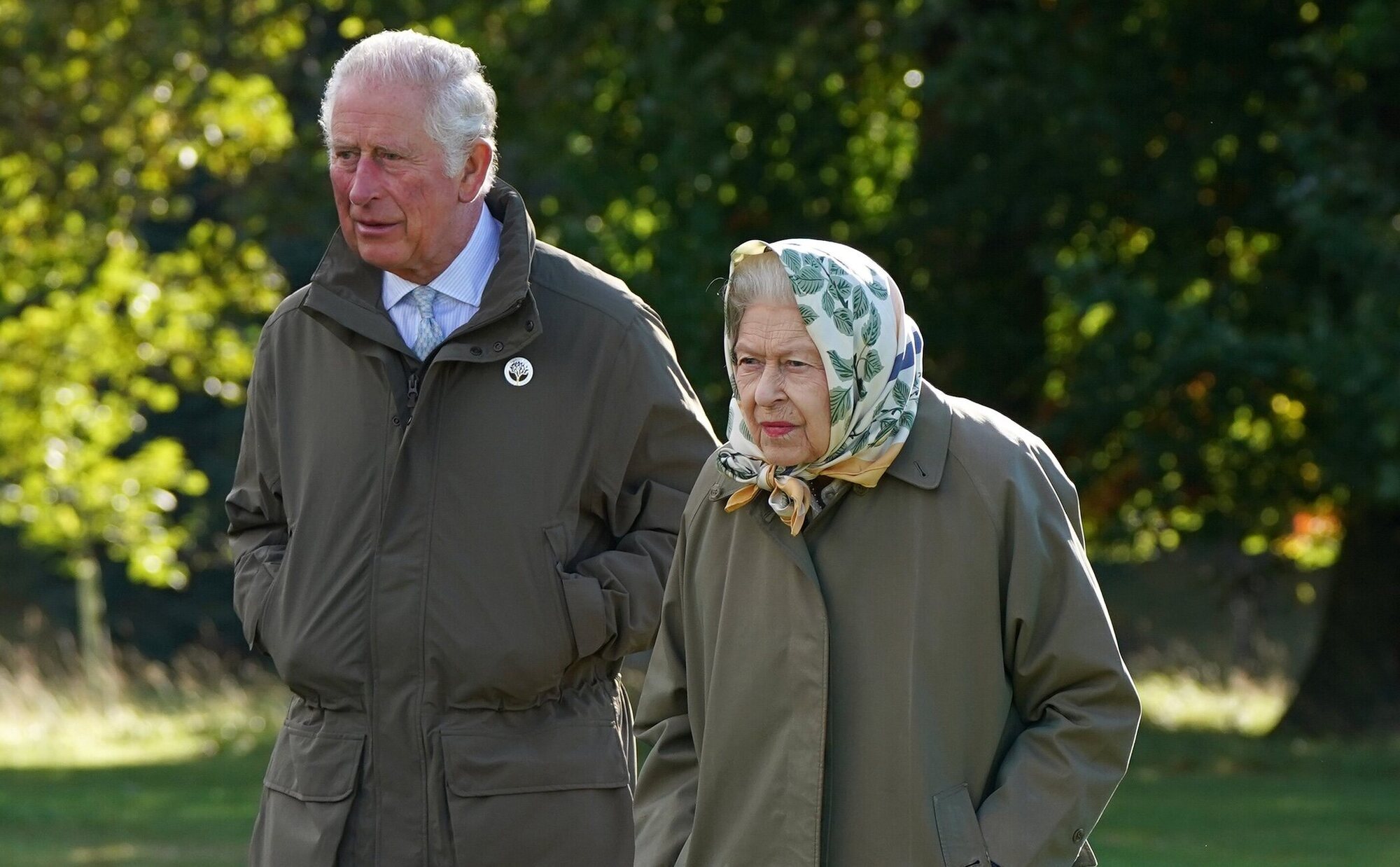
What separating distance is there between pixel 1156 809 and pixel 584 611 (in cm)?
730

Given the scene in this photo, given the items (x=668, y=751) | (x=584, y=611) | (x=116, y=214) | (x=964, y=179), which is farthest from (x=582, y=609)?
(x=116, y=214)

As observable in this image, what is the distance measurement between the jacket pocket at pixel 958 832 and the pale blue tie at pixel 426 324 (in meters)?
1.34

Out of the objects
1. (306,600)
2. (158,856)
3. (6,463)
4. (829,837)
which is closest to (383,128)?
(306,600)

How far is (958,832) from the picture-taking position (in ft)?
9.15

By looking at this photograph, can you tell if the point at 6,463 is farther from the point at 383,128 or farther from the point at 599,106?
the point at 383,128

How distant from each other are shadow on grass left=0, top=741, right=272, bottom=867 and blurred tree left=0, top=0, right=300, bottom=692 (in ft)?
10.7

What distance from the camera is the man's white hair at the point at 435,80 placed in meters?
3.59

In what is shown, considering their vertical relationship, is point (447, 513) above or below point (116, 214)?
above

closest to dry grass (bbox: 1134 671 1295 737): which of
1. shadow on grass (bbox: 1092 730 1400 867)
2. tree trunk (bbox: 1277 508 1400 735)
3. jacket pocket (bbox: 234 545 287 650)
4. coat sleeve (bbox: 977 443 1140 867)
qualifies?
tree trunk (bbox: 1277 508 1400 735)

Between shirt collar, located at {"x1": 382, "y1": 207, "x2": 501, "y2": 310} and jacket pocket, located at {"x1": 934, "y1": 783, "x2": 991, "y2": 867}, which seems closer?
jacket pocket, located at {"x1": 934, "y1": 783, "x2": 991, "y2": 867}

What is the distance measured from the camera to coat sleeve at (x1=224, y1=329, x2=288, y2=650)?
Result: 12.2ft

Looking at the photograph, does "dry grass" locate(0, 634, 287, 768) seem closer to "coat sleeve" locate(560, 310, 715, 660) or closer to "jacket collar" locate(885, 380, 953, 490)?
"coat sleeve" locate(560, 310, 715, 660)

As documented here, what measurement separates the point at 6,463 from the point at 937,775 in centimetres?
1534

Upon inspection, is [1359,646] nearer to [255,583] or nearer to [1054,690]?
[255,583]
